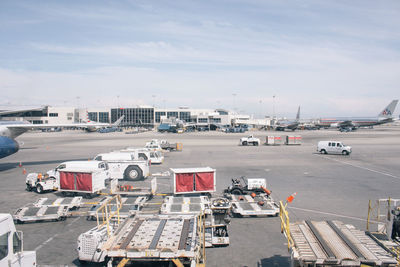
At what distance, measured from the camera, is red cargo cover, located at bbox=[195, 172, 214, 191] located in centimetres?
1897

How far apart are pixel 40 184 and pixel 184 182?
10.2 m

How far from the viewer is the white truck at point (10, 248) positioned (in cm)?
722

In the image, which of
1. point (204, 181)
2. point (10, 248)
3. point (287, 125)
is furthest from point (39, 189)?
point (287, 125)

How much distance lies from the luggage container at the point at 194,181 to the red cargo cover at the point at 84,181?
5.48 m

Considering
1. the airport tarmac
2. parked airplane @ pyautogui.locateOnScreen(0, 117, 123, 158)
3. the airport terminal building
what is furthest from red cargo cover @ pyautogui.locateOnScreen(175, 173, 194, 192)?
the airport terminal building

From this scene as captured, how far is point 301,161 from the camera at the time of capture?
3550 centimetres

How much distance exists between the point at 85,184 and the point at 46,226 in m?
5.16

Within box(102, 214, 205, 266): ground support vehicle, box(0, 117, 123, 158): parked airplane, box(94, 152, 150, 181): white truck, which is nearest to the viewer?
box(102, 214, 205, 266): ground support vehicle

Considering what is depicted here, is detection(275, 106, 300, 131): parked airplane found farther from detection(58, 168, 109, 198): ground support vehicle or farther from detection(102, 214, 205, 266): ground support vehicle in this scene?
detection(102, 214, 205, 266): ground support vehicle

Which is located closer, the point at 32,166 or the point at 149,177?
the point at 149,177

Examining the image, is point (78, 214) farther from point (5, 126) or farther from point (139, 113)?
point (139, 113)

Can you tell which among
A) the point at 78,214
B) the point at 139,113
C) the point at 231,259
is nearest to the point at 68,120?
the point at 139,113

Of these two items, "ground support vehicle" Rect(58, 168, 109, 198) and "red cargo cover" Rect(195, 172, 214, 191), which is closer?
"red cargo cover" Rect(195, 172, 214, 191)

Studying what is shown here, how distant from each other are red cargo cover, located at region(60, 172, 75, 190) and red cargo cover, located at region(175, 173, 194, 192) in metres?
6.90
